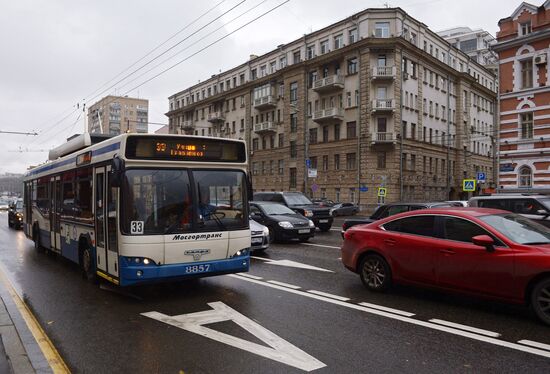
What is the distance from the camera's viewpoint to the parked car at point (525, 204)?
11.4 m

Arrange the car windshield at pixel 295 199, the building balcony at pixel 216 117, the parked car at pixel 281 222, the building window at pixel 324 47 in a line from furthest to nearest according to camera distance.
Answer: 1. the building balcony at pixel 216 117
2. the building window at pixel 324 47
3. the car windshield at pixel 295 199
4. the parked car at pixel 281 222

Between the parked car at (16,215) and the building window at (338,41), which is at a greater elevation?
the building window at (338,41)

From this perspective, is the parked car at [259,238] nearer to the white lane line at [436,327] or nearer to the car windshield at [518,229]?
the white lane line at [436,327]

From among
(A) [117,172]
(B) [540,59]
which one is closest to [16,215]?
(A) [117,172]

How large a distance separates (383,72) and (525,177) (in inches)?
715

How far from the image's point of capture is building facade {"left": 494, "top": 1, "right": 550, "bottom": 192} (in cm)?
2920

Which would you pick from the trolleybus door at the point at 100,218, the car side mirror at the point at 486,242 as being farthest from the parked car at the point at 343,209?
the car side mirror at the point at 486,242

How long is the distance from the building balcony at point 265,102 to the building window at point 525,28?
30724 mm

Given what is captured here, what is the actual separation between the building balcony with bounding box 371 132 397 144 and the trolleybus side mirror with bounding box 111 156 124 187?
1533 inches

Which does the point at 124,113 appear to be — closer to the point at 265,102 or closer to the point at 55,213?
the point at 265,102

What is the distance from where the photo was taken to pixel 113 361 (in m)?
4.68

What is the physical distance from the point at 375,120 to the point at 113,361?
42477 mm

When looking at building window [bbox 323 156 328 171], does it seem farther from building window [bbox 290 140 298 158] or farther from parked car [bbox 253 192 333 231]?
parked car [bbox 253 192 333 231]

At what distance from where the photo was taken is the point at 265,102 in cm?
5697
